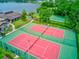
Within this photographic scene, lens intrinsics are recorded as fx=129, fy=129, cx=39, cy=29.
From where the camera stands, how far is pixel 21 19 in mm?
30719

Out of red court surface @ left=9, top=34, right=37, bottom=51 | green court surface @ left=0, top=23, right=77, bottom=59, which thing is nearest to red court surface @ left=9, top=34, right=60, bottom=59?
red court surface @ left=9, top=34, right=37, bottom=51

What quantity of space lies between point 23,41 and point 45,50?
3.81m

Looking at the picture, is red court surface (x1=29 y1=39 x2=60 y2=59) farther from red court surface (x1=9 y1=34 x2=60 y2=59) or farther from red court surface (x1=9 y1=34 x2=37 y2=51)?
red court surface (x1=9 y1=34 x2=37 y2=51)

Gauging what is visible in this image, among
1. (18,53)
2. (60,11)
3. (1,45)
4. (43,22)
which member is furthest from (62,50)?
(60,11)

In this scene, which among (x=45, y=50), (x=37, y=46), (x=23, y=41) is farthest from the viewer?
(x=23, y=41)

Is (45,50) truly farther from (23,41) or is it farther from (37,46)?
(23,41)

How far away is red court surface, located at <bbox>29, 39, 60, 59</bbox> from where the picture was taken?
47.3 ft

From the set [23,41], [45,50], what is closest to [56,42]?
[45,50]

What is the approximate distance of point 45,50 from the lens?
1557 cm

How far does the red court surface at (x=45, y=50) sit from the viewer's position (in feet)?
47.3

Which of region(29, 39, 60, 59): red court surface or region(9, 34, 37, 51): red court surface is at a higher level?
region(9, 34, 37, 51): red court surface

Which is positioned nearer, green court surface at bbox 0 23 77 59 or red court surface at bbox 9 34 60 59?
green court surface at bbox 0 23 77 59

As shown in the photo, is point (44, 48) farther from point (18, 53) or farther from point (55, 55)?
point (18, 53)

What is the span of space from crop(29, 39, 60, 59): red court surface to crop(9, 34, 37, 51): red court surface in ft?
2.70
